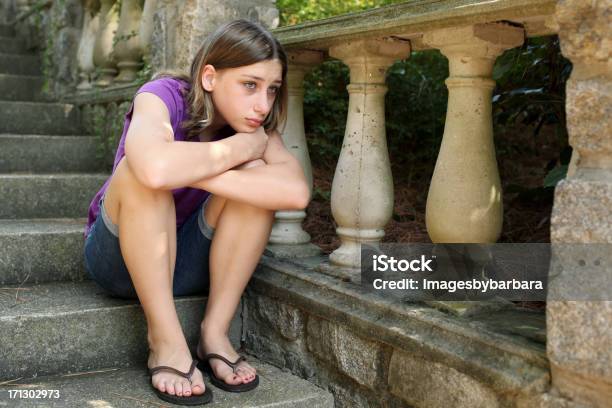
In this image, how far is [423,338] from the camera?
175 cm

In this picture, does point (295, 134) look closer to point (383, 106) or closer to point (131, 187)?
point (383, 106)

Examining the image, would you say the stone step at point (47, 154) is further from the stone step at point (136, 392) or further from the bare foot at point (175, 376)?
the bare foot at point (175, 376)

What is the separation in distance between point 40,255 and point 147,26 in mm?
1318

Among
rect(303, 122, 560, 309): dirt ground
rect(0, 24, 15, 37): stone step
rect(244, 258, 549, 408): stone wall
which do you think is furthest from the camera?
rect(0, 24, 15, 37): stone step

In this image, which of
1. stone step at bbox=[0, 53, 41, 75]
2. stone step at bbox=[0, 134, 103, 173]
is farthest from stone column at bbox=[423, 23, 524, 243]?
stone step at bbox=[0, 53, 41, 75]

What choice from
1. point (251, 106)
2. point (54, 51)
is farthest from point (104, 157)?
point (251, 106)

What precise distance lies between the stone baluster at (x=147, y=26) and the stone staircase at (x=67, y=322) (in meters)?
0.66

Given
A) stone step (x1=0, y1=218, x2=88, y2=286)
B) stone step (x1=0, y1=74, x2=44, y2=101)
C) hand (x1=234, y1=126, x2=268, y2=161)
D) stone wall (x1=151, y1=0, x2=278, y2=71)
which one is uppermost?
stone wall (x1=151, y1=0, x2=278, y2=71)

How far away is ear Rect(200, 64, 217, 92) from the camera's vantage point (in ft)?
7.05

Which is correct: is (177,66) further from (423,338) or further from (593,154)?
(593,154)

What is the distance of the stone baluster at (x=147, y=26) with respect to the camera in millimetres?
3236

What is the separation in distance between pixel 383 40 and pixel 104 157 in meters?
1.97

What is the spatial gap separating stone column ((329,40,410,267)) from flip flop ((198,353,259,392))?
0.47 m

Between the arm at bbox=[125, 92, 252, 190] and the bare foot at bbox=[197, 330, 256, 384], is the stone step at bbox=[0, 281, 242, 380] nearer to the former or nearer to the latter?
the bare foot at bbox=[197, 330, 256, 384]
